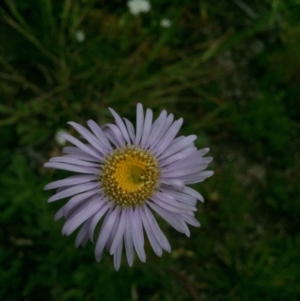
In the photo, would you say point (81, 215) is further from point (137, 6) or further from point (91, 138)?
point (137, 6)

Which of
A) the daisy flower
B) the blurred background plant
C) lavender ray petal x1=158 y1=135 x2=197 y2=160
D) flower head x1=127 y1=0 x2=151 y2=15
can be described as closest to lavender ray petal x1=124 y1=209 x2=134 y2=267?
the daisy flower

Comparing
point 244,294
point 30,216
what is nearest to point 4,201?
point 30,216

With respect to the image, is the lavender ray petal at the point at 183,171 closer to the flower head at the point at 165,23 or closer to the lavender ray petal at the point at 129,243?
the lavender ray petal at the point at 129,243

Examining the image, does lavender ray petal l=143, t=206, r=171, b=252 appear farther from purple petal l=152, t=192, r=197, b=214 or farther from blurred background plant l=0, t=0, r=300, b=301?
blurred background plant l=0, t=0, r=300, b=301

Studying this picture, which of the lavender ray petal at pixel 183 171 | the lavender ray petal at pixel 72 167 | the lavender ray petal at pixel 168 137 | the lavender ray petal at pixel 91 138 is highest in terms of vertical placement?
the lavender ray petal at pixel 91 138

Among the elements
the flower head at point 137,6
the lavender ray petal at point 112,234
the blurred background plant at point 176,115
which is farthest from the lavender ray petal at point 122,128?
the flower head at point 137,6

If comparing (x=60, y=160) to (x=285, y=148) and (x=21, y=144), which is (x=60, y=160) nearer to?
(x=21, y=144)
